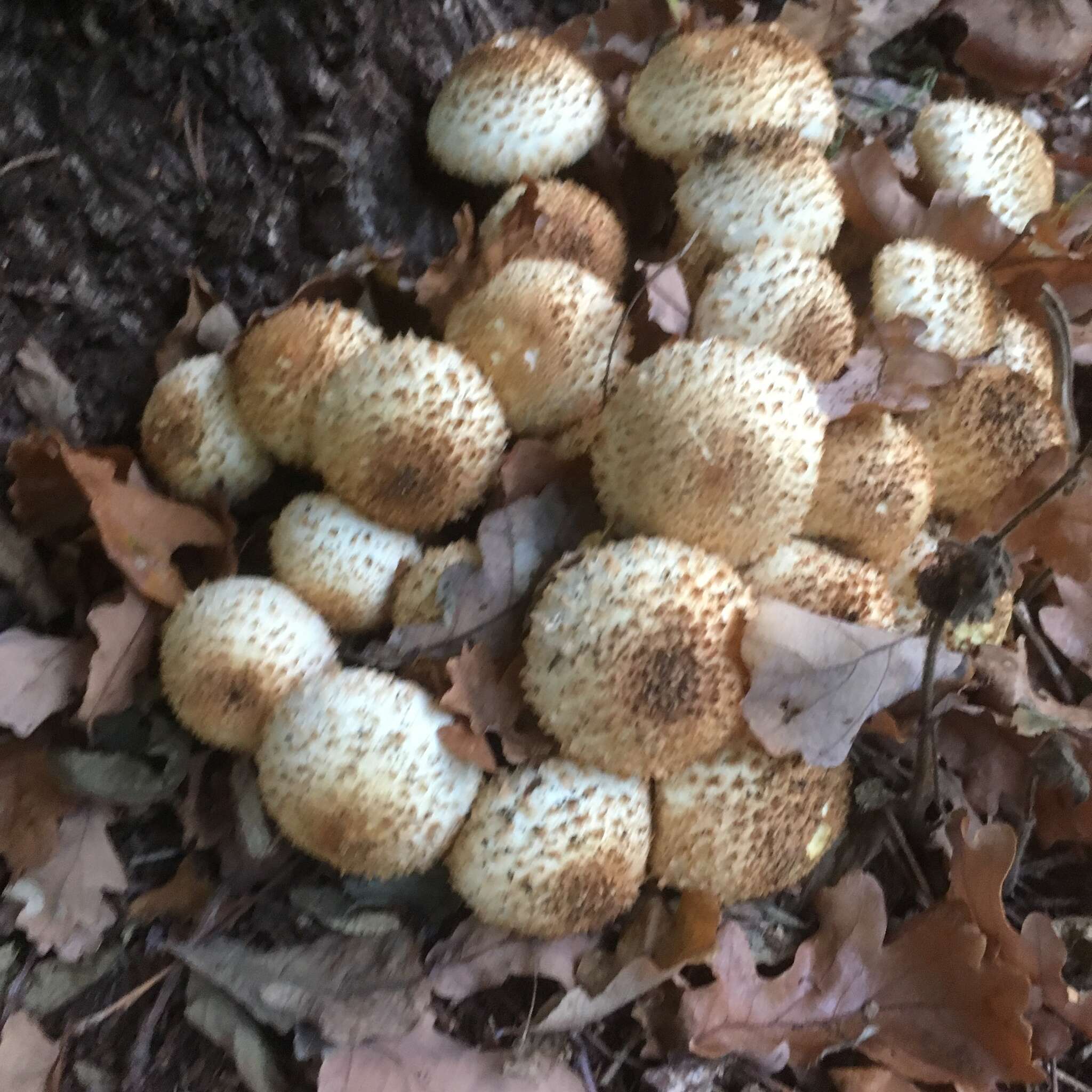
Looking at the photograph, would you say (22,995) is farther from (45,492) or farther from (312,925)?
(45,492)

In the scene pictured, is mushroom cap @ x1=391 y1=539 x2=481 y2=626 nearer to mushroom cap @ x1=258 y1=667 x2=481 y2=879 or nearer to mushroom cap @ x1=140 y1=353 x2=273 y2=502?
mushroom cap @ x1=258 y1=667 x2=481 y2=879

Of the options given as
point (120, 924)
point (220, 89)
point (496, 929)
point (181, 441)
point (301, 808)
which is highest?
point (220, 89)

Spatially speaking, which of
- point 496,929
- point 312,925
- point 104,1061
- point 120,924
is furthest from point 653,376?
point 104,1061

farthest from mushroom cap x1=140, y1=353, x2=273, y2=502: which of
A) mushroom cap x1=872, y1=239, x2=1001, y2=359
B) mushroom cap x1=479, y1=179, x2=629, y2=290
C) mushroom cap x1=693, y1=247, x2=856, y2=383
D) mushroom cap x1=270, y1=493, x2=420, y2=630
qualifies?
mushroom cap x1=872, y1=239, x2=1001, y2=359

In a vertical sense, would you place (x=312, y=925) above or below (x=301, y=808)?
below

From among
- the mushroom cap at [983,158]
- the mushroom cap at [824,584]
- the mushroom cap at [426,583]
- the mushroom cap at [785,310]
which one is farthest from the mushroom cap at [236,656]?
the mushroom cap at [983,158]

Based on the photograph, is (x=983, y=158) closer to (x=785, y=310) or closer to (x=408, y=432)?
(x=785, y=310)
